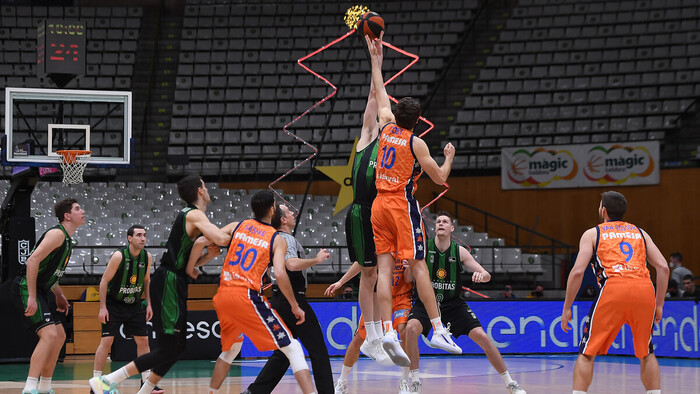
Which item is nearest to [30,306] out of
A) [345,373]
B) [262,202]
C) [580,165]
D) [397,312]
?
[262,202]

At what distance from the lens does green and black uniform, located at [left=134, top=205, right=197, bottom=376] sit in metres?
7.90

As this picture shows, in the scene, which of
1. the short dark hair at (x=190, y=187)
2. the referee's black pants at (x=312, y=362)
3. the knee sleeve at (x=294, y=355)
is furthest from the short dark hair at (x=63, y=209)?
the knee sleeve at (x=294, y=355)

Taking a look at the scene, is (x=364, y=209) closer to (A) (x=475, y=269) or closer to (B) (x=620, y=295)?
(B) (x=620, y=295)

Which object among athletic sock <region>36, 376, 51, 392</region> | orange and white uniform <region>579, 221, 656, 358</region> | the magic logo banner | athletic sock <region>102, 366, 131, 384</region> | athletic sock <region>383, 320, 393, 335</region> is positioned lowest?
athletic sock <region>36, 376, 51, 392</region>

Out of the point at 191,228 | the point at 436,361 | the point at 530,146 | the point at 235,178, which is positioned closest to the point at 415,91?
the point at 530,146

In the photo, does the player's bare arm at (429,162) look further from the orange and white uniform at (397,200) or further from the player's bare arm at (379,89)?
the player's bare arm at (379,89)

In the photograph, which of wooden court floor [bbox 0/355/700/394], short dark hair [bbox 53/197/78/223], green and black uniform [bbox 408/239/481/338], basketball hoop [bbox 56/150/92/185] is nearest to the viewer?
short dark hair [bbox 53/197/78/223]

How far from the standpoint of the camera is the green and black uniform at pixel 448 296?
9.72 meters

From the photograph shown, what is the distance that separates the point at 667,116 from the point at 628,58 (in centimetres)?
229

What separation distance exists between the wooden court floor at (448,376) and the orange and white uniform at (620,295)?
3.18 m

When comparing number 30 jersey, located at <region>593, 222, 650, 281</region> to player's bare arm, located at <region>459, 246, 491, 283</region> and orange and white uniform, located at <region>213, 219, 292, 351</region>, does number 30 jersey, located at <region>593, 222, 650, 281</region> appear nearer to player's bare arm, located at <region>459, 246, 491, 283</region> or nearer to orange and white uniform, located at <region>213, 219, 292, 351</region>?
player's bare arm, located at <region>459, 246, 491, 283</region>

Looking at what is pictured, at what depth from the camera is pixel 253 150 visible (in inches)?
911

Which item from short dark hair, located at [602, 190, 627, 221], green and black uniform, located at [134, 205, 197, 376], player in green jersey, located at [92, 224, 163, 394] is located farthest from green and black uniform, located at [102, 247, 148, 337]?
short dark hair, located at [602, 190, 627, 221]

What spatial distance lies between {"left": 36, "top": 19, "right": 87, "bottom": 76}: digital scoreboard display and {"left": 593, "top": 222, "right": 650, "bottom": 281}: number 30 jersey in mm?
9868
